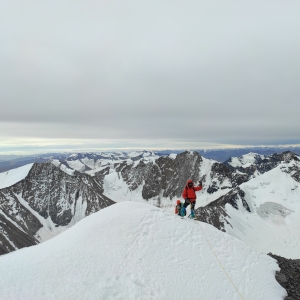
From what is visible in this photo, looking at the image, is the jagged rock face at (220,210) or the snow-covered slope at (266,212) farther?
the jagged rock face at (220,210)

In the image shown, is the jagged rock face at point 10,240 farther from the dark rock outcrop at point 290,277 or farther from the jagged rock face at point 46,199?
the dark rock outcrop at point 290,277

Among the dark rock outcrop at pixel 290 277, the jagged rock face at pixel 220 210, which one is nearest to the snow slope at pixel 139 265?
the dark rock outcrop at pixel 290 277

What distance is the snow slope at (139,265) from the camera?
941 cm

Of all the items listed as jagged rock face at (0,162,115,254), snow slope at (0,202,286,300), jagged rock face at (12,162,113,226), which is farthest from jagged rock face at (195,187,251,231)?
snow slope at (0,202,286,300)

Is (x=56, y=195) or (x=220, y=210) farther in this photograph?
(x=56, y=195)

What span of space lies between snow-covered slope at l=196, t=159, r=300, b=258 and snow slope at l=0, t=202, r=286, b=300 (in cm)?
10189

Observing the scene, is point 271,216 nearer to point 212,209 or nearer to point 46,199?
point 212,209

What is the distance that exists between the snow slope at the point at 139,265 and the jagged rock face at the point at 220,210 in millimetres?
97882

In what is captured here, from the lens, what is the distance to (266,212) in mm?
139500

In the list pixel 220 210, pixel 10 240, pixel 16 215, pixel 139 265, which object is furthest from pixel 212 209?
pixel 16 215

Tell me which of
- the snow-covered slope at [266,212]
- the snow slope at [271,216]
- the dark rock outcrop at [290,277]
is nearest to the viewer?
the dark rock outcrop at [290,277]

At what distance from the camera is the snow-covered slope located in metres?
111

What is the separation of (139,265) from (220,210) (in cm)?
12212

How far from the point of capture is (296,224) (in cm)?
12544
